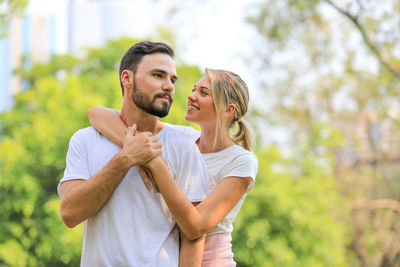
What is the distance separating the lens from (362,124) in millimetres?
16172

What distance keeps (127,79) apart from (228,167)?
0.67 m

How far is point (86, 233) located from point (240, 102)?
43.5 inches

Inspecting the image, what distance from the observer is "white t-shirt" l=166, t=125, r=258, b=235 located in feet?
8.20

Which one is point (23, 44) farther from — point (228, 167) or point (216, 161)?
point (228, 167)

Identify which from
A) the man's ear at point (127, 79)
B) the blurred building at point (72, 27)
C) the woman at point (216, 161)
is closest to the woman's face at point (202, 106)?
the woman at point (216, 161)

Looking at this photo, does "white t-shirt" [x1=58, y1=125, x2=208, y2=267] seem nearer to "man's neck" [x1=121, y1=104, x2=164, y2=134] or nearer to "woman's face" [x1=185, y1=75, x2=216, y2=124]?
"man's neck" [x1=121, y1=104, x2=164, y2=134]

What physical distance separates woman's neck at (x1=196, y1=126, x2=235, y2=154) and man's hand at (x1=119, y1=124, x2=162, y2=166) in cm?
58

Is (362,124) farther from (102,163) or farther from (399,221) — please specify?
(102,163)

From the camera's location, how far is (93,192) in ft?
6.88

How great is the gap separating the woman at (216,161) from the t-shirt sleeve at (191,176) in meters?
0.06

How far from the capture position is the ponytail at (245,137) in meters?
2.93

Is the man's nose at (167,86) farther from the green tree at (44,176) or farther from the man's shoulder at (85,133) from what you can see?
the green tree at (44,176)

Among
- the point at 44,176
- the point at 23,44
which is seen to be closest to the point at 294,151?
the point at 44,176

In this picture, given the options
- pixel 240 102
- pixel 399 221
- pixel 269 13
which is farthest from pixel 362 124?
pixel 240 102
